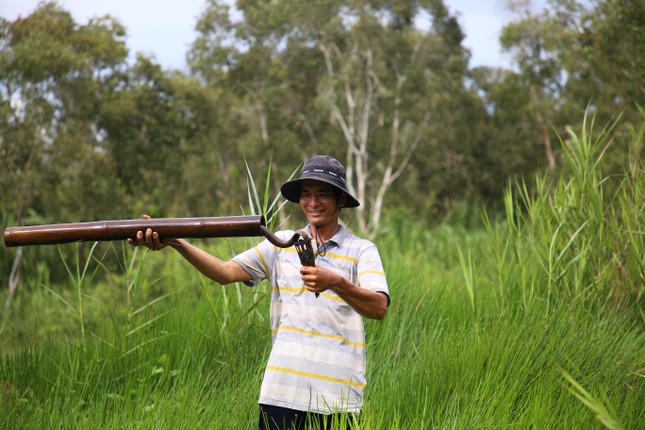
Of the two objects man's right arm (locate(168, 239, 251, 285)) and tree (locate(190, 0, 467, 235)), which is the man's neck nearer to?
man's right arm (locate(168, 239, 251, 285))

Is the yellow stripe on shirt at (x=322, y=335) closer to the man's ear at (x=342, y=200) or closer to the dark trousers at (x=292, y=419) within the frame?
the dark trousers at (x=292, y=419)

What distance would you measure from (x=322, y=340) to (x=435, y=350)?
147 cm

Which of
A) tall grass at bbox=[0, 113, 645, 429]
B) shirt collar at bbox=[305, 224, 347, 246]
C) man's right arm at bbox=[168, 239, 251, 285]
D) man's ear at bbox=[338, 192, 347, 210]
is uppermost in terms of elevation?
man's ear at bbox=[338, 192, 347, 210]

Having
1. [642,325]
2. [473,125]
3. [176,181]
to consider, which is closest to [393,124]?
[473,125]

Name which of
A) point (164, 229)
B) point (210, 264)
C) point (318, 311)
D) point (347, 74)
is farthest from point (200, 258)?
point (347, 74)

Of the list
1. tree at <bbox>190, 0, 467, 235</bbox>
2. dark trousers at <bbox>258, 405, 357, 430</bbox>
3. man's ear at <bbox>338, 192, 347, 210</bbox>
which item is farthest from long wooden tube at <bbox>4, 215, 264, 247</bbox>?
tree at <bbox>190, 0, 467, 235</bbox>

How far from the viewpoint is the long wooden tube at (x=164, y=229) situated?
117 inches

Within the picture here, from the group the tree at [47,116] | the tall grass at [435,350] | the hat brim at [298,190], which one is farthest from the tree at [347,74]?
the hat brim at [298,190]

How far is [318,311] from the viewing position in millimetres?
3020

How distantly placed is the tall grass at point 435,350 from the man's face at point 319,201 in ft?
2.58

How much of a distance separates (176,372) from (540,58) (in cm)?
2854

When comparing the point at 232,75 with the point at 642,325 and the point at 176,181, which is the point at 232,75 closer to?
the point at 176,181

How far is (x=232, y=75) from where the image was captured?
31062 mm

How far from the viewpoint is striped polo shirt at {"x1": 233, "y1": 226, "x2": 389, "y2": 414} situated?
2.97 m
